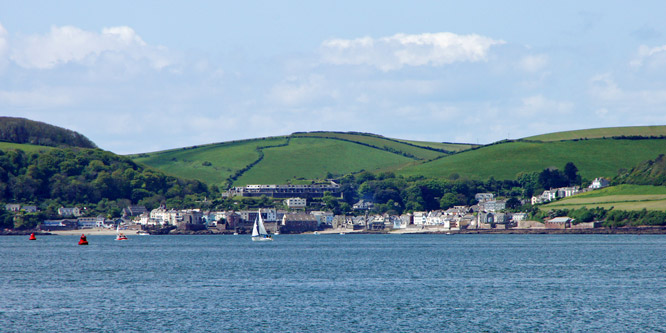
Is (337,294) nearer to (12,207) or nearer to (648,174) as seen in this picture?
(648,174)

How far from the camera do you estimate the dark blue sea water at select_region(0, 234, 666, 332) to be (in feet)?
142

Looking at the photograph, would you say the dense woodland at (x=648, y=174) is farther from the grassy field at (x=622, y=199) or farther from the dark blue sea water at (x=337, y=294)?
the dark blue sea water at (x=337, y=294)

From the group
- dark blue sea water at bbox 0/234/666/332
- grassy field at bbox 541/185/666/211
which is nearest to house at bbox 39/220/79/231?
Answer: grassy field at bbox 541/185/666/211

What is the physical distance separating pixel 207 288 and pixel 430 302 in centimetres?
1595

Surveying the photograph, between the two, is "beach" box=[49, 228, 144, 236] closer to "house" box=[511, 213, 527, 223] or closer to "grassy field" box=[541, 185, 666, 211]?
"house" box=[511, 213, 527, 223]

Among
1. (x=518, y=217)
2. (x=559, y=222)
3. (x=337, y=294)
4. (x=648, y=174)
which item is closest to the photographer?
(x=337, y=294)

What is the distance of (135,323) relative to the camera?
4300 cm

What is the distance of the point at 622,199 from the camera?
170250 mm

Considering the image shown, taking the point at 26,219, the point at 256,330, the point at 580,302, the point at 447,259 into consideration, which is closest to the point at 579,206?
the point at 447,259

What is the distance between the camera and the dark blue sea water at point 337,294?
43.3 m

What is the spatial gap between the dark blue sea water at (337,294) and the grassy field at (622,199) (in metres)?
78.2

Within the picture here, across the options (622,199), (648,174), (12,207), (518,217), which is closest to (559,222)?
(622,199)

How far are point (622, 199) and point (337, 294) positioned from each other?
128m

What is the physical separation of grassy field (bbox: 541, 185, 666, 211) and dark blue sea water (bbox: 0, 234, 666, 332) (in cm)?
7821
